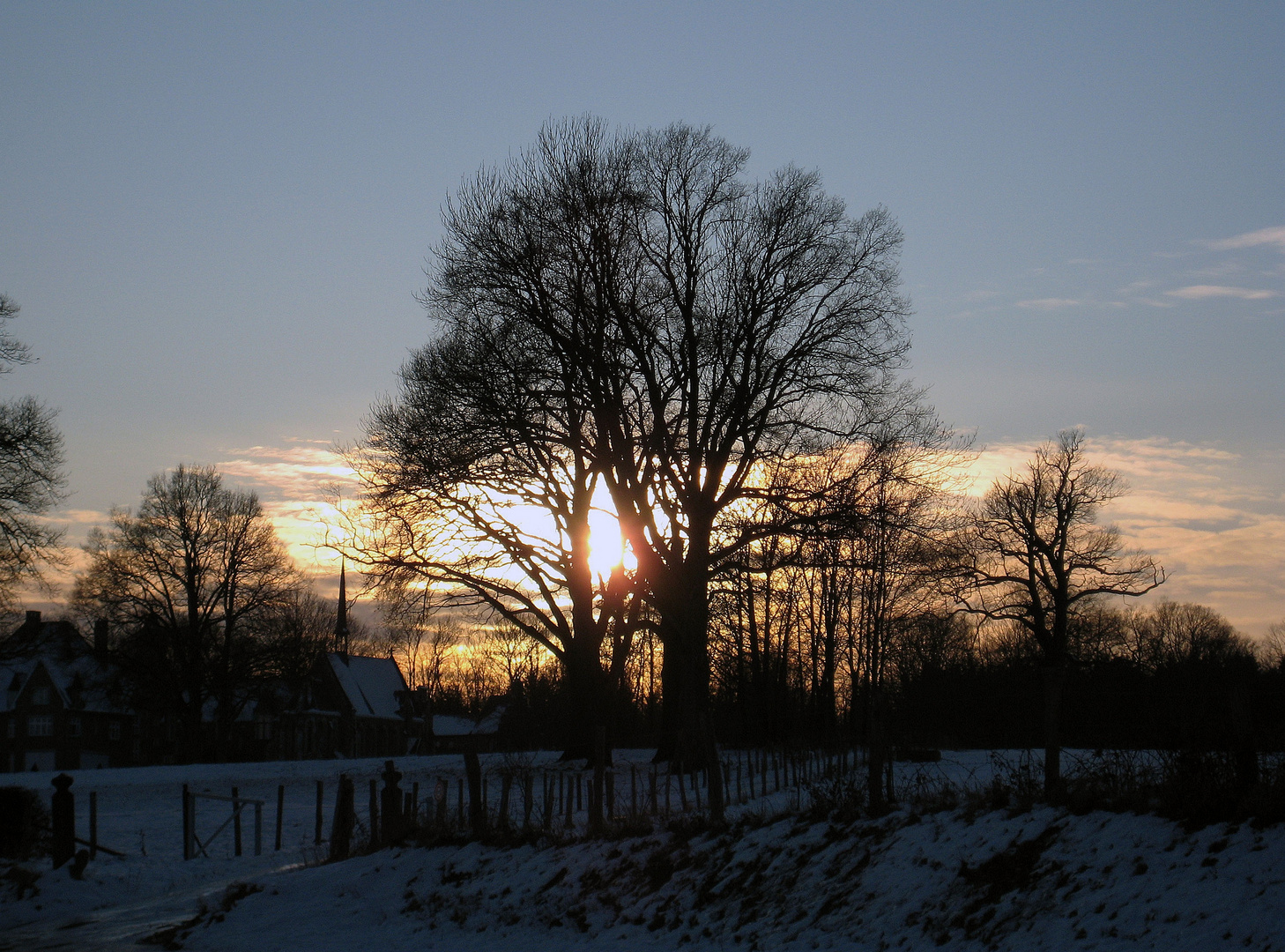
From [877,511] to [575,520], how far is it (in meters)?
8.46

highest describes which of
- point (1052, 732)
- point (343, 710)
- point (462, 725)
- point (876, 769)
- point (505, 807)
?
point (1052, 732)

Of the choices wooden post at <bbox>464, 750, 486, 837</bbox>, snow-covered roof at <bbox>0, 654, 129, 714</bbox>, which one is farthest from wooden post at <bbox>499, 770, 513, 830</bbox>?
snow-covered roof at <bbox>0, 654, 129, 714</bbox>

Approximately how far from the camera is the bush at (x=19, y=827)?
18.2m

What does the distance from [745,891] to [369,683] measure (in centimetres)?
6963

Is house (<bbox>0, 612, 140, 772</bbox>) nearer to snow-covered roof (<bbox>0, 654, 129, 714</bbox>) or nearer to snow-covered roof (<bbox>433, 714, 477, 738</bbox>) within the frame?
snow-covered roof (<bbox>0, 654, 129, 714</bbox>)

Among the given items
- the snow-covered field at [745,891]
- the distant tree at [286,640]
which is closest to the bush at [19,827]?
the snow-covered field at [745,891]

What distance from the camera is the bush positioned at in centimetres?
1816

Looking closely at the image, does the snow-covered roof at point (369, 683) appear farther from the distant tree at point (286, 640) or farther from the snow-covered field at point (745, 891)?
the snow-covered field at point (745, 891)

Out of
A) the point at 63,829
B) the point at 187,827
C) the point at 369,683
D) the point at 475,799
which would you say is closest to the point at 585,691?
the point at 187,827

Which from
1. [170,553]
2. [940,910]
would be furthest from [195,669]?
[940,910]

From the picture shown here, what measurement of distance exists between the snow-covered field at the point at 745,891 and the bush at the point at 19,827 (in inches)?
37.3

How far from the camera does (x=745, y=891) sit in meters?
9.99

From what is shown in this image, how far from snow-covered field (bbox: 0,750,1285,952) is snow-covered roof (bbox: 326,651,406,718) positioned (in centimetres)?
5548

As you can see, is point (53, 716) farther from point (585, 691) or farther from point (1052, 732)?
point (1052, 732)
